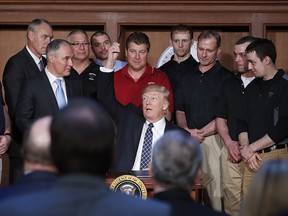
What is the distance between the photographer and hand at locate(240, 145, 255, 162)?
6305 mm

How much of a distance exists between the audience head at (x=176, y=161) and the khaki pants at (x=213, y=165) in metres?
4.34

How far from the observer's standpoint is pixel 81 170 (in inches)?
79.9

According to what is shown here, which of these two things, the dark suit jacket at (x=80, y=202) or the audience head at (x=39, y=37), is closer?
the dark suit jacket at (x=80, y=202)

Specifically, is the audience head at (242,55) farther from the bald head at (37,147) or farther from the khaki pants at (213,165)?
the bald head at (37,147)

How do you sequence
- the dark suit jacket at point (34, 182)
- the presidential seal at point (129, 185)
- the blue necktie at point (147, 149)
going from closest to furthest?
the dark suit jacket at point (34, 182)
the presidential seal at point (129, 185)
the blue necktie at point (147, 149)

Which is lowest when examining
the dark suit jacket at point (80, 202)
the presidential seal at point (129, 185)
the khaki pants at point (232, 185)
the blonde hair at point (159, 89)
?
the khaki pants at point (232, 185)

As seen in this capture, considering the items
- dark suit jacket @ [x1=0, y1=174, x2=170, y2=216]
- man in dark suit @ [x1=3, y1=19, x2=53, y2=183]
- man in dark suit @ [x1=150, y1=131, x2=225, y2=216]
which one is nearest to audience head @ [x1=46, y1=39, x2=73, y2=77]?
man in dark suit @ [x1=3, y1=19, x2=53, y2=183]

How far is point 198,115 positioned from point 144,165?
1057 mm

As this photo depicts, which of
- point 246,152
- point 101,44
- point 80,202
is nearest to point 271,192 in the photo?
point 80,202

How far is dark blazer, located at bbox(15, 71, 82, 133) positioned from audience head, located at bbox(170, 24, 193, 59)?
4.68ft

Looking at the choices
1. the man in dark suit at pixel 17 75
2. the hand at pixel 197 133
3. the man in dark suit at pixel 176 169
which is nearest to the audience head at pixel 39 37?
the man in dark suit at pixel 17 75

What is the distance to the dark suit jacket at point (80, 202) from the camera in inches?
79.0

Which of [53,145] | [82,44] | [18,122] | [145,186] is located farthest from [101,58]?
[53,145]

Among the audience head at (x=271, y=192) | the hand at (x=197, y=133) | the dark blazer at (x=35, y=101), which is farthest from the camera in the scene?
the hand at (x=197, y=133)
